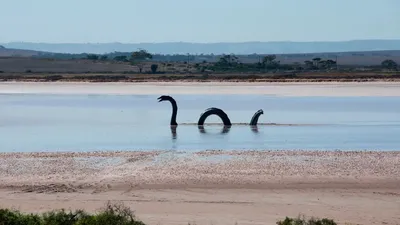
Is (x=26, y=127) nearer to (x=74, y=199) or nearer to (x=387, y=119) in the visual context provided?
(x=387, y=119)

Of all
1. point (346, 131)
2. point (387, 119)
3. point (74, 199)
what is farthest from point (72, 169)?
point (387, 119)

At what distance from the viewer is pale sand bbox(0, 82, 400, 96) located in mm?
43469

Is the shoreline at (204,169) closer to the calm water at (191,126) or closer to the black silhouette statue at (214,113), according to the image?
the calm water at (191,126)

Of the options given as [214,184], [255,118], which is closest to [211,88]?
[255,118]

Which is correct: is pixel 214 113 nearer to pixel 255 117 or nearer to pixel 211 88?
pixel 255 117

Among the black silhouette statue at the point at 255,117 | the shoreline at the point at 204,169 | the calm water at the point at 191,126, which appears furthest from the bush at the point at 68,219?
the black silhouette statue at the point at 255,117

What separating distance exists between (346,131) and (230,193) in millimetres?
10707

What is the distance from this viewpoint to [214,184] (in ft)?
44.5

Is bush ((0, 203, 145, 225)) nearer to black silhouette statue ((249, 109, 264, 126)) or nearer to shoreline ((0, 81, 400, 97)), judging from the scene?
black silhouette statue ((249, 109, 264, 126))

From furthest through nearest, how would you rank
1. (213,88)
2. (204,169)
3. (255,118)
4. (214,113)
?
(213,88)
(255,118)
(214,113)
(204,169)

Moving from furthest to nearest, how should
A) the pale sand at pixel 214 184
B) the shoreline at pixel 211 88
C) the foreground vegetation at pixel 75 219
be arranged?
1. the shoreline at pixel 211 88
2. the pale sand at pixel 214 184
3. the foreground vegetation at pixel 75 219

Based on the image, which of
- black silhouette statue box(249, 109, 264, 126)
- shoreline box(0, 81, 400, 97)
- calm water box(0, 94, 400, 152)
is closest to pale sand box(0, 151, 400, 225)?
calm water box(0, 94, 400, 152)

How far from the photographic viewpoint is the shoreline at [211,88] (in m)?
43.4

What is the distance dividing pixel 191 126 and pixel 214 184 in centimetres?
1106
